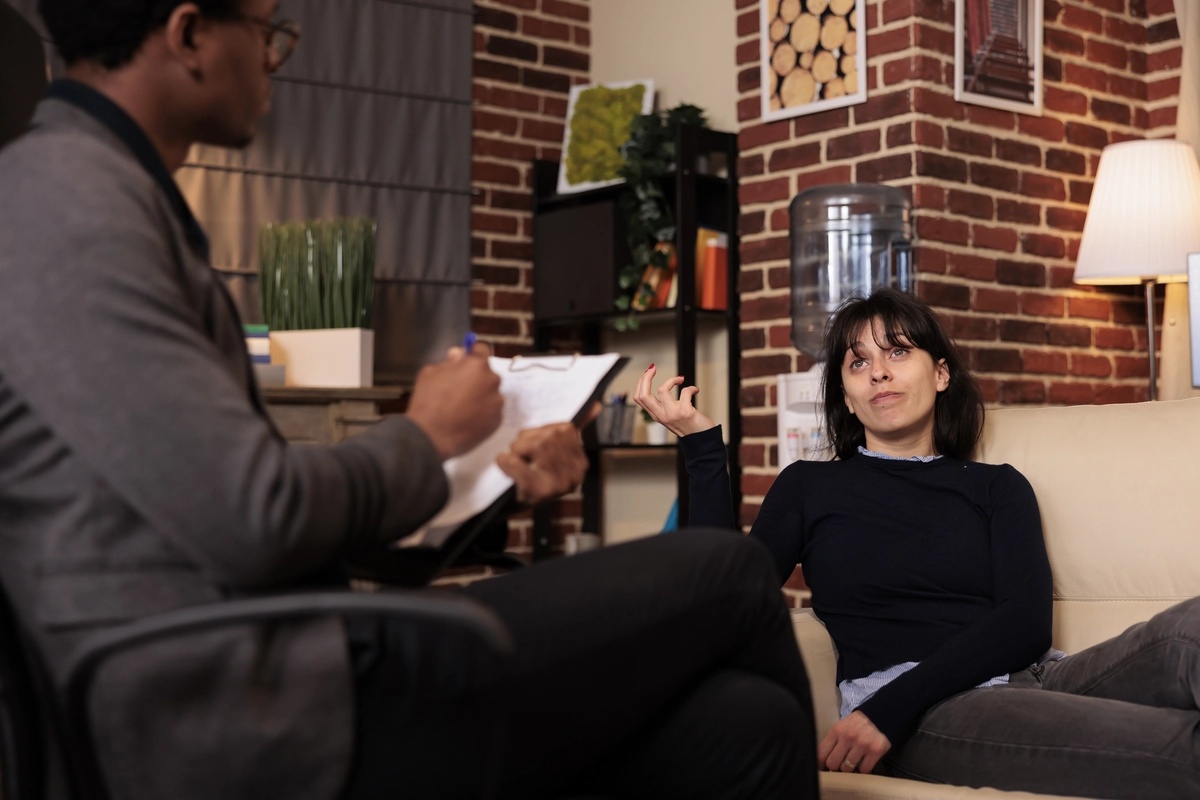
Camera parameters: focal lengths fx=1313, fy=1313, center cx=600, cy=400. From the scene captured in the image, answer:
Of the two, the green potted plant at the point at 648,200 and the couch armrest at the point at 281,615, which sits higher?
the green potted plant at the point at 648,200

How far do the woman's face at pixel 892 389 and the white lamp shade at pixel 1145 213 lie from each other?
5.56 feet

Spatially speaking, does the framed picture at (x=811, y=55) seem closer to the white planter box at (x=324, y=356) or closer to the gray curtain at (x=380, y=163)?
the gray curtain at (x=380, y=163)

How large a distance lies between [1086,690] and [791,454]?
5.73ft

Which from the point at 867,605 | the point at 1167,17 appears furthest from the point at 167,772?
the point at 1167,17

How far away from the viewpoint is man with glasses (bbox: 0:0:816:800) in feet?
3.13

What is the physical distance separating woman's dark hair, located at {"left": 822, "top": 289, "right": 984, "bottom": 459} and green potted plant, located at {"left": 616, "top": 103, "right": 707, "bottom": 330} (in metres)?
1.86

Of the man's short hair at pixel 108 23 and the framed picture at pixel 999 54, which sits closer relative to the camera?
the man's short hair at pixel 108 23

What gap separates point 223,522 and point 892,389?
1.47 metres

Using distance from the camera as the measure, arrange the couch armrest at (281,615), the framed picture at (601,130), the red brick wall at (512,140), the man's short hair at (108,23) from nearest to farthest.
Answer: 1. the couch armrest at (281,615)
2. the man's short hair at (108,23)
3. the framed picture at (601,130)
4. the red brick wall at (512,140)

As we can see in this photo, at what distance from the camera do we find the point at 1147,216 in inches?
144

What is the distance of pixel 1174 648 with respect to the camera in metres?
1.80

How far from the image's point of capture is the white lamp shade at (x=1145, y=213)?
3.64m

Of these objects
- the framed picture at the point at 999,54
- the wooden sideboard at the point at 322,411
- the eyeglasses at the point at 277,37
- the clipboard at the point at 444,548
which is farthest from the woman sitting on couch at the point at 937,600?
the framed picture at the point at 999,54

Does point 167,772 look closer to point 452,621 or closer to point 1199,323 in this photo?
point 452,621
